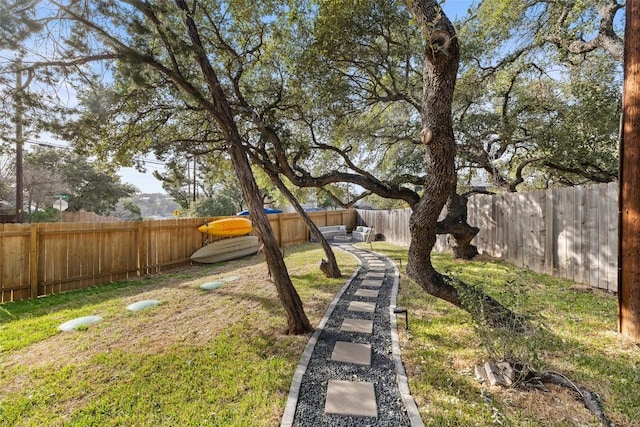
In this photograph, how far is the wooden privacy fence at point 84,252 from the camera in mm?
5121

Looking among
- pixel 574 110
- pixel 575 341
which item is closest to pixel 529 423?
pixel 575 341

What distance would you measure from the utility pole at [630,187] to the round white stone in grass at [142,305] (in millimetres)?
6150

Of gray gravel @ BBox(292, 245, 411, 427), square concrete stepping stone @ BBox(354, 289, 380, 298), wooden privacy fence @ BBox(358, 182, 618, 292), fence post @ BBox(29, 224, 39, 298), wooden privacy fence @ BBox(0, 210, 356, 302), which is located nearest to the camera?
gray gravel @ BBox(292, 245, 411, 427)

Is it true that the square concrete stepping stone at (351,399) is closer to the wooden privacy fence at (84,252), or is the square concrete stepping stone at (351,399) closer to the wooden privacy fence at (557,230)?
the wooden privacy fence at (557,230)

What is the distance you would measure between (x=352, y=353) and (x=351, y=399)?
0.72 metres

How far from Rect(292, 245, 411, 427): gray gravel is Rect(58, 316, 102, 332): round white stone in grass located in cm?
323

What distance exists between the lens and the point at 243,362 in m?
2.72

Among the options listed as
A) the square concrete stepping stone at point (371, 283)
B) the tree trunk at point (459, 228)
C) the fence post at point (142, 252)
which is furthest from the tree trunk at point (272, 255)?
the fence post at point (142, 252)

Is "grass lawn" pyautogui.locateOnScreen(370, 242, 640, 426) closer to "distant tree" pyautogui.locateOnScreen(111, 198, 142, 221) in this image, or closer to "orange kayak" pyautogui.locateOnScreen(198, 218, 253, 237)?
"orange kayak" pyautogui.locateOnScreen(198, 218, 253, 237)

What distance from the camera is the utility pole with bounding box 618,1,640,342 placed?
2.70 meters

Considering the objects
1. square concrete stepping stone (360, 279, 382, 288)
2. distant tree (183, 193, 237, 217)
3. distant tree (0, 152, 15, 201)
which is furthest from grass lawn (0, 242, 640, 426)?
distant tree (0, 152, 15, 201)

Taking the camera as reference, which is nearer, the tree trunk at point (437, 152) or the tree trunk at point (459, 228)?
the tree trunk at point (437, 152)

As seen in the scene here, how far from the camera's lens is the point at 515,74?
24.3 feet

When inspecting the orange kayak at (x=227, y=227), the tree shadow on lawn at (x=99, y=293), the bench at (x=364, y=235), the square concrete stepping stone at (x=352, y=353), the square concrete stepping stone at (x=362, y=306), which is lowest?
the tree shadow on lawn at (x=99, y=293)
